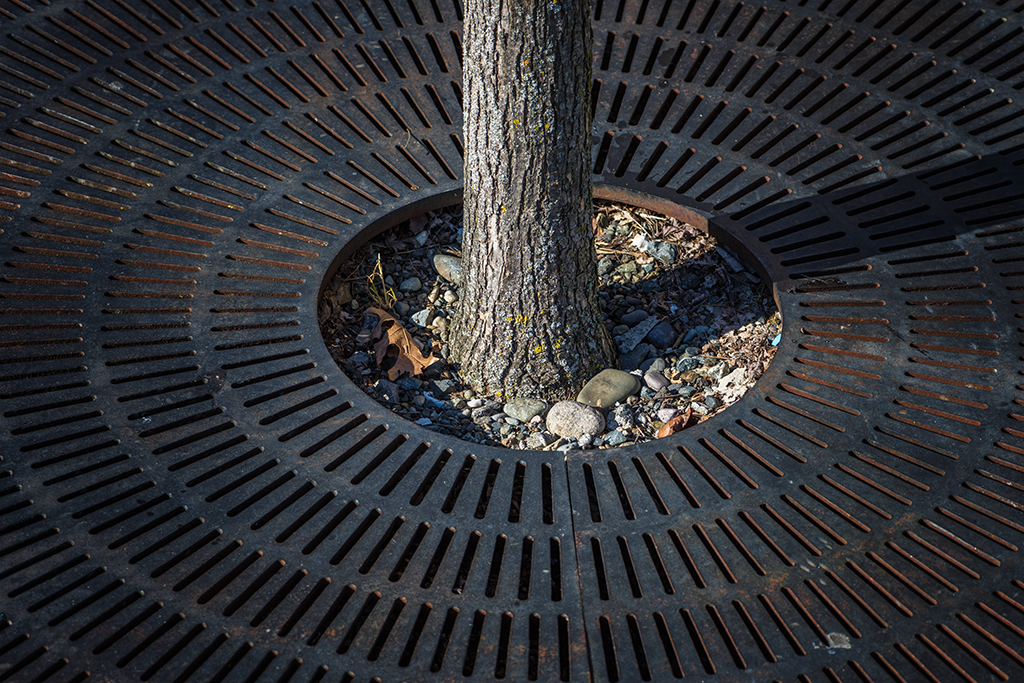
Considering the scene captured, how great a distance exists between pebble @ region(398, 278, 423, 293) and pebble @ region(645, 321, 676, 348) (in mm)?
688

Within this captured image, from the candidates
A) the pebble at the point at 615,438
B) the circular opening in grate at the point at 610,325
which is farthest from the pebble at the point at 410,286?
the pebble at the point at 615,438

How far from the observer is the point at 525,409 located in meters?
2.35

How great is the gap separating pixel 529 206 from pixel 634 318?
59cm

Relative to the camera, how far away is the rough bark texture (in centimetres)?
197

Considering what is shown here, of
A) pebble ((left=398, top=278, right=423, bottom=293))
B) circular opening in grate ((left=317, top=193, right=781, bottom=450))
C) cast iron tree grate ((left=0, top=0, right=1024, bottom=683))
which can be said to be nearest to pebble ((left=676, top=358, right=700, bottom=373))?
circular opening in grate ((left=317, top=193, right=781, bottom=450))

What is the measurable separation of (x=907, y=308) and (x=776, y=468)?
64cm

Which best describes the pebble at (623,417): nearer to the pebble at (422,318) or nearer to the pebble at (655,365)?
the pebble at (655,365)

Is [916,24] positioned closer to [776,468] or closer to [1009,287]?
[1009,287]

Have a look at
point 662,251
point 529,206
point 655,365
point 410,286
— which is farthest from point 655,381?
point 410,286

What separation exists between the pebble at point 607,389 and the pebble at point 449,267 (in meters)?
0.55

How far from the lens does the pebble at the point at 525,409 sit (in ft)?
7.69

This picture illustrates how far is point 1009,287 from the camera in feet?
7.73

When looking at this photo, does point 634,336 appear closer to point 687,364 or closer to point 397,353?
point 687,364

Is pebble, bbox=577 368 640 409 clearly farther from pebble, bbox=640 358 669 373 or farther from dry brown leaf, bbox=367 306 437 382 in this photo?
dry brown leaf, bbox=367 306 437 382
